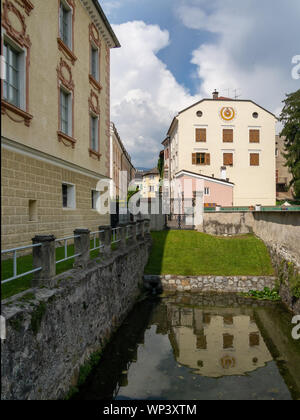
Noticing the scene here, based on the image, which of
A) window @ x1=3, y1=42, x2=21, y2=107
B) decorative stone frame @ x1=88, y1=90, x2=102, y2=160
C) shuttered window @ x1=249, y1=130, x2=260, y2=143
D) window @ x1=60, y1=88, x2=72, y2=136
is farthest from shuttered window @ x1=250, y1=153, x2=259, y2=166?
window @ x1=3, y1=42, x2=21, y2=107

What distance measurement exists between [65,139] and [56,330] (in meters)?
8.33

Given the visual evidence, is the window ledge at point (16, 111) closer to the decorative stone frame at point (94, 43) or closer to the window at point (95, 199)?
the decorative stone frame at point (94, 43)

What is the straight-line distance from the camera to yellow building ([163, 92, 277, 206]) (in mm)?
34719

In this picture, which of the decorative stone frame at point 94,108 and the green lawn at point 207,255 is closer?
the decorative stone frame at point 94,108

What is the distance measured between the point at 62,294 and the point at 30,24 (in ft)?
27.3

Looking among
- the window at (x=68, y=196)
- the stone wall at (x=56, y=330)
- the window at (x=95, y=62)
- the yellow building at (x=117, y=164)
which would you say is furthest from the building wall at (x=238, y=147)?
the stone wall at (x=56, y=330)

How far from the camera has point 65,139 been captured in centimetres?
1238

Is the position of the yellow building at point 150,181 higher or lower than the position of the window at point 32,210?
higher

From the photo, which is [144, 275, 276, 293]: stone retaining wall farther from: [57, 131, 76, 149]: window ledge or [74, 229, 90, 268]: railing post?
[74, 229, 90, 268]: railing post

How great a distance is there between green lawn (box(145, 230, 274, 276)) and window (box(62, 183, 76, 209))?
16.6 ft

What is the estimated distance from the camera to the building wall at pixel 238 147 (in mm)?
34719

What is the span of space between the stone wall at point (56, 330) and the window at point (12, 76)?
16.8ft

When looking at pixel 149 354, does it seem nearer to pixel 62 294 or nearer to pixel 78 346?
pixel 78 346

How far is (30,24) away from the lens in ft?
32.1
